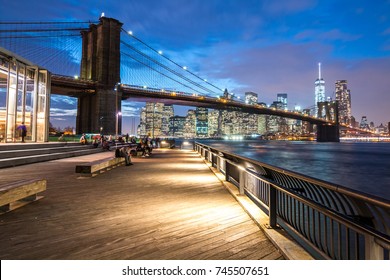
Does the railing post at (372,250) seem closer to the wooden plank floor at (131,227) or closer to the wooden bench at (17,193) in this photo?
the wooden plank floor at (131,227)

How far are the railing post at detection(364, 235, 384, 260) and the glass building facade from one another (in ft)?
68.6

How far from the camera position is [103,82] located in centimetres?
4997

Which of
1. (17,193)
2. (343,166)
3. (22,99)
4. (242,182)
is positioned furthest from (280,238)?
(343,166)

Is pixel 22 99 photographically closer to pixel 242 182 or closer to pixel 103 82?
pixel 242 182

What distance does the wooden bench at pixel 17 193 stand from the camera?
4.91m

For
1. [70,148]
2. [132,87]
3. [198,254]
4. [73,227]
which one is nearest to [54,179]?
[73,227]

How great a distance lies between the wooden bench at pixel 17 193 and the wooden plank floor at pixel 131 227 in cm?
23

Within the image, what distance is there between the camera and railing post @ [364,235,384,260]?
7.51 feet

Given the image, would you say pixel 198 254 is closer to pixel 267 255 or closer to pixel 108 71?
pixel 267 255

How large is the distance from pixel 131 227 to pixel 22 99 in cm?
1963

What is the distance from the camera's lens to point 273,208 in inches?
171

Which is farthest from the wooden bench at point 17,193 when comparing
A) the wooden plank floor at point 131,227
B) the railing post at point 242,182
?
the railing post at point 242,182

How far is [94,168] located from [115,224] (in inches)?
235

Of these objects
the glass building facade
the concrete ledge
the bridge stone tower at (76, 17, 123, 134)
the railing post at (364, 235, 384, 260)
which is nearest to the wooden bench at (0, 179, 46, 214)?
the concrete ledge
